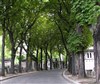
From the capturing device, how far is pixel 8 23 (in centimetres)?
4038

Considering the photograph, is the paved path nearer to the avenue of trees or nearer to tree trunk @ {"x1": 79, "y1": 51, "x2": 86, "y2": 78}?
tree trunk @ {"x1": 79, "y1": 51, "x2": 86, "y2": 78}

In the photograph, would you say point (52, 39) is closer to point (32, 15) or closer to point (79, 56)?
point (32, 15)

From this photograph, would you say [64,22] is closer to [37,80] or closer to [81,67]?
[81,67]

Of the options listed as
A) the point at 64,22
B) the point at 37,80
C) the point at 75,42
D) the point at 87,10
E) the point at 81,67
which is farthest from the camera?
the point at 64,22

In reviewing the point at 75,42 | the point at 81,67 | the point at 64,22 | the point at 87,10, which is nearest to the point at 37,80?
the point at 81,67

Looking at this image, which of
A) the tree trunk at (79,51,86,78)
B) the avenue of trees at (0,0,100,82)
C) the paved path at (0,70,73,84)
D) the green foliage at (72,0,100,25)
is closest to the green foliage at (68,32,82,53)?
the avenue of trees at (0,0,100,82)

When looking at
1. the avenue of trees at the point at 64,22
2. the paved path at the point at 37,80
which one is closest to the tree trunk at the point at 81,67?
the avenue of trees at the point at 64,22

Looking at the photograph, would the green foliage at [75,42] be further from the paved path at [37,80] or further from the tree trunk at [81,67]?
the paved path at [37,80]

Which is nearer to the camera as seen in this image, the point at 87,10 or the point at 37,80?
the point at 87,10

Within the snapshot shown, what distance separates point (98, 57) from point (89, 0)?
4803 mm

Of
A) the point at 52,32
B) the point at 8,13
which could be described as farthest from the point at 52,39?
the point at 8,13

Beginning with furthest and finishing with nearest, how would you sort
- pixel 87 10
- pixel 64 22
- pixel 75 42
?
pixel 64 22 < pixel 75 42 < pixel 87 10

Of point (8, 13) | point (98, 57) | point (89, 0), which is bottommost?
point (98, 57)

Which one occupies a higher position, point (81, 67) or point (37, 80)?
point (81, 67)
